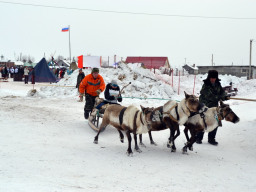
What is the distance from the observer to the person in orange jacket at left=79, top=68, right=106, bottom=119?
27.1 ft

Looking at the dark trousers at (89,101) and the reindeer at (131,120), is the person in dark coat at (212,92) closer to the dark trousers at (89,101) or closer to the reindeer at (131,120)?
the reindeer at (131,120)

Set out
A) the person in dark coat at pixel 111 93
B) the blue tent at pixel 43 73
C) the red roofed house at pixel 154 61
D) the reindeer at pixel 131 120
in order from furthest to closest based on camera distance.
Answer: the red roofed house at pixel 154 61 → the blue tent at pixel 43 73 → the person in dark coat at pixel 111 93 → the reindeer at pixel 131 120

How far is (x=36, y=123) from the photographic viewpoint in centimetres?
786

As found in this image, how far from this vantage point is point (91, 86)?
8.33 meters

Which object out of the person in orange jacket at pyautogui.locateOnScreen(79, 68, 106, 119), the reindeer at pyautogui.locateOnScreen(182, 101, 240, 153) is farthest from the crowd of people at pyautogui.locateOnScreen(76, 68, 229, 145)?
the reindeer at pyautogui.locateOnScreen(182, 101, 240, 153)

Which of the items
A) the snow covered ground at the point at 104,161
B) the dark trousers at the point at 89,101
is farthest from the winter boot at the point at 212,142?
the dark trousers at the point at 89,101

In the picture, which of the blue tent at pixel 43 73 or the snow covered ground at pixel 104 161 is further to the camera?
the blue tent at pixel 43 73

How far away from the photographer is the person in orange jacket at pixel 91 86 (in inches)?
325

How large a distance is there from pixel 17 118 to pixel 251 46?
41.2m

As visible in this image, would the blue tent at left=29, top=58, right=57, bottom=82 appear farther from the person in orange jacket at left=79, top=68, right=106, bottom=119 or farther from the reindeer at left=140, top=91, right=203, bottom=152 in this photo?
the reindeer at left=140, top=91, right=203, bottom=152

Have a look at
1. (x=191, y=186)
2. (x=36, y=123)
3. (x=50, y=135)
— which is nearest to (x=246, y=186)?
(x=191, y=186)

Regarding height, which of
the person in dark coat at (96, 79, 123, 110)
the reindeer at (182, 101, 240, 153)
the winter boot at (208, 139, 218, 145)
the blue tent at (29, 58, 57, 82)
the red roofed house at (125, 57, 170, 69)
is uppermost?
the red roofed house at (125, 57, 170, 69)

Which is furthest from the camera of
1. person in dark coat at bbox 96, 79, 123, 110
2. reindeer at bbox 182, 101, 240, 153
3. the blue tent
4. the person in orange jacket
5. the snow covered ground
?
the blue tent

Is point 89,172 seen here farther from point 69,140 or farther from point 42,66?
point 42,66
